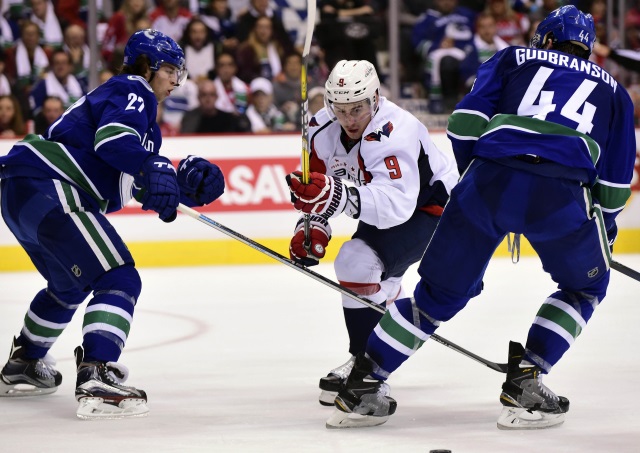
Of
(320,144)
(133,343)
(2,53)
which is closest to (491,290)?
(133,343)

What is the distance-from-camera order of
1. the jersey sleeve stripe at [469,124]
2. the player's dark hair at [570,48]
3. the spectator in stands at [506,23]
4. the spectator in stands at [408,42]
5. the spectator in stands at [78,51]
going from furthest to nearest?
the spectator in stands at [506,23], the spectator in stands at [408,42], the spectator in stands at [78,51], the player's dark hair at [570,48], the jersey sleeve stripe at [469,124]

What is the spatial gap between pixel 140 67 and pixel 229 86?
4.12 m

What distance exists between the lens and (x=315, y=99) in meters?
7.59

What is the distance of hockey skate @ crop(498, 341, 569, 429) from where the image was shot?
3096 mm

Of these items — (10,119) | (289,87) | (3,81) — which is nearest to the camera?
(10,119)

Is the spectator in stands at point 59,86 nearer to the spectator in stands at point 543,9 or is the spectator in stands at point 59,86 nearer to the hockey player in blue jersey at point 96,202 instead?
the spectator in stands at point 543,9

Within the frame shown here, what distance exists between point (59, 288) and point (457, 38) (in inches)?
199

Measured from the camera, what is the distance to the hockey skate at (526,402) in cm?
310

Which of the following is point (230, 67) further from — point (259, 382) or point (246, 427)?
point (246, 427)

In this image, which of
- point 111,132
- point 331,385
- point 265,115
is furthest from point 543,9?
point 111,132

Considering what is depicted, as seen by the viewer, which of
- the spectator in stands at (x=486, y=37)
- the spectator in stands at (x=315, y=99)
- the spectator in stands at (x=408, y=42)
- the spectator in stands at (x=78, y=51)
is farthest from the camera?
the spectator in stands at (x=486, y=37)

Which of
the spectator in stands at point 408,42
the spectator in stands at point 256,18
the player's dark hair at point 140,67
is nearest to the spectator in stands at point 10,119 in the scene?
the spectator in stands at point 256,18

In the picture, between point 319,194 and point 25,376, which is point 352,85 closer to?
point 319,194

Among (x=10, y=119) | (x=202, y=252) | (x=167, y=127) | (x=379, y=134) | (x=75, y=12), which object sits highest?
(x=379, y=134)
